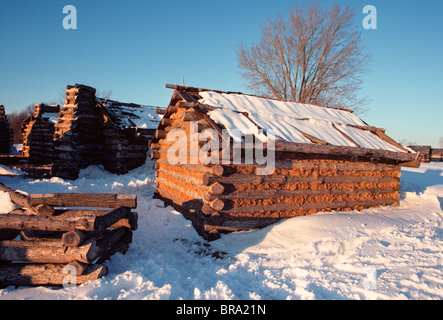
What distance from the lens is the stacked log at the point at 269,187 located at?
255 inches

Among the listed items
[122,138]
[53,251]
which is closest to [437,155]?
[122,138]

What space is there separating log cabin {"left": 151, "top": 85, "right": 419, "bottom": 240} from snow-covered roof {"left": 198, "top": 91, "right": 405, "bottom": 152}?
38 millimetres

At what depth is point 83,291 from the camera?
3.58m

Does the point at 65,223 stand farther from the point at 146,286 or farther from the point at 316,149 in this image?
the point at 316,149


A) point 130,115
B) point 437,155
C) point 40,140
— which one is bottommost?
point 437,155

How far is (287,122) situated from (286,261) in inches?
181

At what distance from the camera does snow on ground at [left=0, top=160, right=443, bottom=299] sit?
3688 mm

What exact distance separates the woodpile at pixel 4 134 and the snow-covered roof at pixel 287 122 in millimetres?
26813

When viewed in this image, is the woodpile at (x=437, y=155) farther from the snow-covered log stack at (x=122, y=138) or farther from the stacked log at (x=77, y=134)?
the stacked log at (x=77, y=134)

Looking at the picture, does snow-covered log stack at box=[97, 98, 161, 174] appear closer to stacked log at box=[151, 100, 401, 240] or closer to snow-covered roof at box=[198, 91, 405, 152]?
stacked log at box=[151, 100, 401, 240]

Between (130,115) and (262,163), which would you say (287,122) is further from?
(130,115)

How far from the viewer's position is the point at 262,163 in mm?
6816
